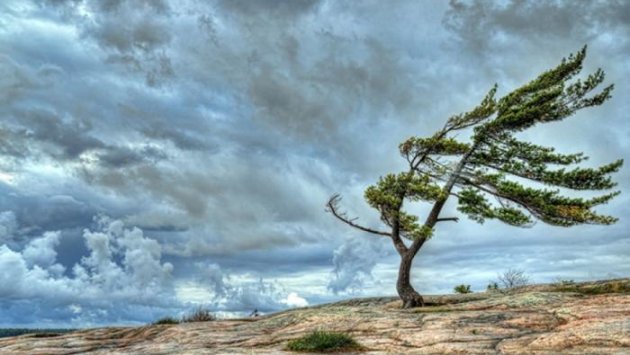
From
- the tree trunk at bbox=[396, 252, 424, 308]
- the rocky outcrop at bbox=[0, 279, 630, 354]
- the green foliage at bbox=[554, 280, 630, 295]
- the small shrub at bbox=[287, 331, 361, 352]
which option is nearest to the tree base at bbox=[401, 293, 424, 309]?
the tree trunk at bbox=[396, 252, 424, 308]

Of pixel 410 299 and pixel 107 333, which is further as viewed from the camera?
pixel 410 299

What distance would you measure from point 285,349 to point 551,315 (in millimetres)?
8960

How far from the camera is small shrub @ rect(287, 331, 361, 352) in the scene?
1656 cm

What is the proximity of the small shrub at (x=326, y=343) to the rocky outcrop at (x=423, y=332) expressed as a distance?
0.41 meters

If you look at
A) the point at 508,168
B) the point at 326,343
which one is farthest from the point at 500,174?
the point at 326,343

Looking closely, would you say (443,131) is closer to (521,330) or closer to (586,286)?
(586,286)

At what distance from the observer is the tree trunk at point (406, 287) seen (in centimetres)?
2964

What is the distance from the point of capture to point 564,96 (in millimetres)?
31625

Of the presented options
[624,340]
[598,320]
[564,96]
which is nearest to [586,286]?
[564,96]

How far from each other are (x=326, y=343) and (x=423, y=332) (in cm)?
314

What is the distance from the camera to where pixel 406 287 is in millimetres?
30031

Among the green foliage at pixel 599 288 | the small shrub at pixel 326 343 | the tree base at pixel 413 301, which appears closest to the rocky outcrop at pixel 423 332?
the green foliage at pixel 599 288

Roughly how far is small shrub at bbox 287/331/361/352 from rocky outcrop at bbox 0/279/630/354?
1.34 feet

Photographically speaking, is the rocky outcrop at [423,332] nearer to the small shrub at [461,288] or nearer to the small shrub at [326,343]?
the small shrub at [326,343]
